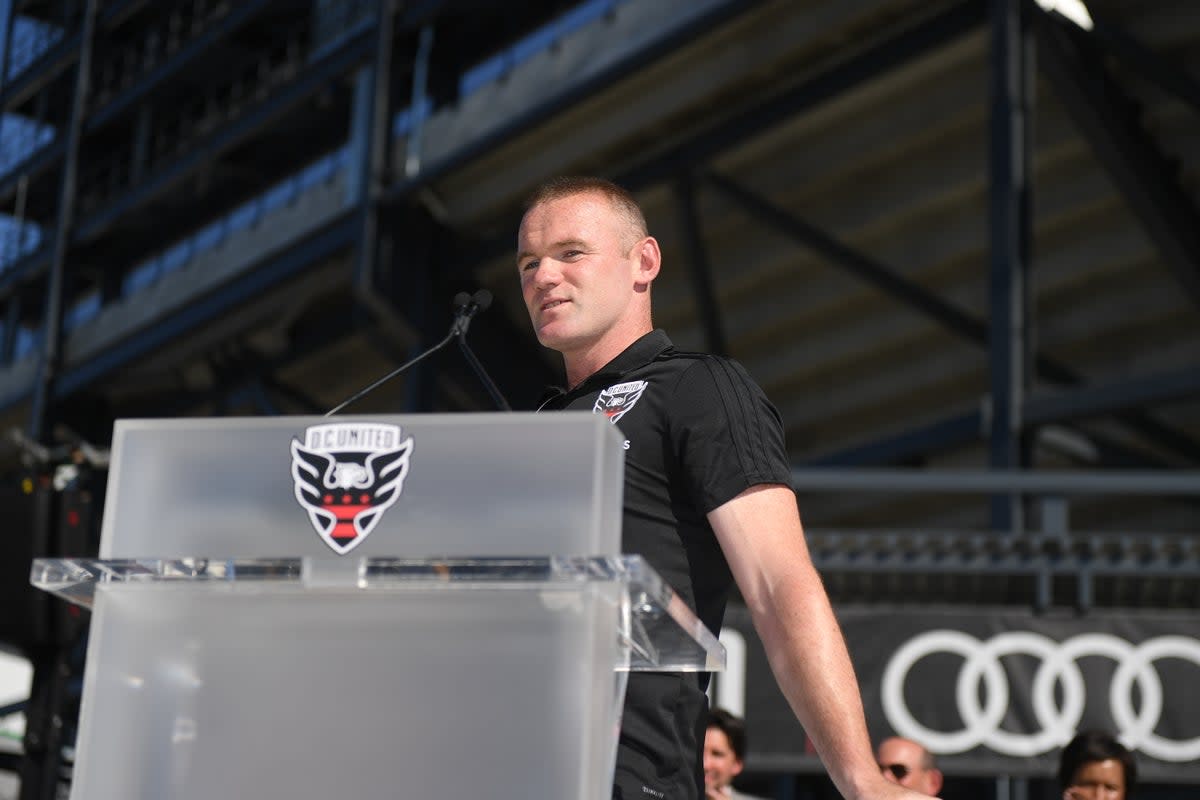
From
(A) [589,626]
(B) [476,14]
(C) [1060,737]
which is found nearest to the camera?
Answer: (A) [589,626]

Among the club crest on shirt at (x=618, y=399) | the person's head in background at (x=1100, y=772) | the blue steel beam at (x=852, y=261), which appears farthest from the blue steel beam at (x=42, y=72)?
the club crest on shirt at (x=618, y=399)

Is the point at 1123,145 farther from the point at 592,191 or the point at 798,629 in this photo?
the point at 798,629

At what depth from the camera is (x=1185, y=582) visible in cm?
899

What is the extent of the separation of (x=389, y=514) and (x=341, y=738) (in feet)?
0.74

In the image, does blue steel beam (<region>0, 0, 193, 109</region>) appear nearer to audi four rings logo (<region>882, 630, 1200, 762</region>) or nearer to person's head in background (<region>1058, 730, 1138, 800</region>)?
audi four rings logo (<region>882, 630, 1200, 762</region>)

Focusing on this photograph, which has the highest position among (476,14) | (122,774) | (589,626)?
(476,14)

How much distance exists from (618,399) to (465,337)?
0.95ft

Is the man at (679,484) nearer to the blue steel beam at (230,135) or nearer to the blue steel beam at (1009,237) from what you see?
the blue steel beam at (1009,237)

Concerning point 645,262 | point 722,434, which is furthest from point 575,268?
point 722,434

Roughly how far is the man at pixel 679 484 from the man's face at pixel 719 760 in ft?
13.6

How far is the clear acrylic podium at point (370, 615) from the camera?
1477mm

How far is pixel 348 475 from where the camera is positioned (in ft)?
5.12

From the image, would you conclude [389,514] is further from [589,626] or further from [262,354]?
[262,354]

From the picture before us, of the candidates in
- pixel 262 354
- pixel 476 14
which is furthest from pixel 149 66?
pixel 476 14
